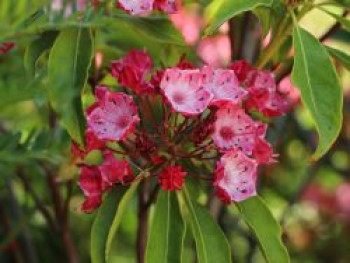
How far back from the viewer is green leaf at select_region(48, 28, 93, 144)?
117cm

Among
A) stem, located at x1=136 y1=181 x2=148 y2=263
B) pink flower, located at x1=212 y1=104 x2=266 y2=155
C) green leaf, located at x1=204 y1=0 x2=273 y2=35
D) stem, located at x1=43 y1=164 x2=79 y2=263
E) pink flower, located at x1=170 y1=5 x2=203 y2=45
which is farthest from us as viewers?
pink flower, located at x1=170 y1=5 x2=203 y2=45

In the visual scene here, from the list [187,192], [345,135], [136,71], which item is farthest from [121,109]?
[345,135]

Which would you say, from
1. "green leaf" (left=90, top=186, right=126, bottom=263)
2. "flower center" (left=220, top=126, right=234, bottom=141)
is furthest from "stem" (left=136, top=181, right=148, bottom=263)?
"flower center" (left=220, top=126, right=234, bottom=141)

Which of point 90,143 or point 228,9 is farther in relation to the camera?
point 90,143

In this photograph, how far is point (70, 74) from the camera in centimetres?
124

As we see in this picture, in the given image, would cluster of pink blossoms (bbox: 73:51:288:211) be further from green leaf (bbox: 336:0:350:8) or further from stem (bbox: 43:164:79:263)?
stem (bbox: 43:164:79:263)

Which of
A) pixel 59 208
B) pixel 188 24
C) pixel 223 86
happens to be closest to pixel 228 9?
pixel 223 86

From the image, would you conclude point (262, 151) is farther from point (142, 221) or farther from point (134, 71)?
point (142, 221)

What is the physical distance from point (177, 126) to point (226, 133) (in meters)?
0.08

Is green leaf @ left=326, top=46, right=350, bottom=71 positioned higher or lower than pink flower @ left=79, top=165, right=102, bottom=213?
higher

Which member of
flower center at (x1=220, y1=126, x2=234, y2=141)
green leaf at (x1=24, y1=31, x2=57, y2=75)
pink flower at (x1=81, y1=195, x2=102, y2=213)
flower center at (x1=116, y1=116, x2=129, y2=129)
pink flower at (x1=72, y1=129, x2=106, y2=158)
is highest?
green leaf at (x1=24, y1=31, x2=57, y2=75)

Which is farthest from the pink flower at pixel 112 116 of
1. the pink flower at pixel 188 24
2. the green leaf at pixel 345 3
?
the pink flower at pixel 188 24

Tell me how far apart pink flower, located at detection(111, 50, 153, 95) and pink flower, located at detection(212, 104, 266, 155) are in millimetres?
104

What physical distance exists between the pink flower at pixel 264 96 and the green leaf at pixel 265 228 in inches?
5.1
